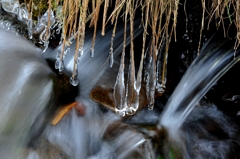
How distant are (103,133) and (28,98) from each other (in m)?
0.52

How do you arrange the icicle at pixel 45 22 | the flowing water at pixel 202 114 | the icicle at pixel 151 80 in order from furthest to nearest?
the icicle at pixel 45 22 < the icicle at pixel 151 80 < the flowing water at pixel 202 114


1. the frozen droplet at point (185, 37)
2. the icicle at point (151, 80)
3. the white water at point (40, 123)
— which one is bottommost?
the white water at point (40, 123)

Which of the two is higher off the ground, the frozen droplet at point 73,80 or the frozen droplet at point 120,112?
the frozen droplet at point 73,80

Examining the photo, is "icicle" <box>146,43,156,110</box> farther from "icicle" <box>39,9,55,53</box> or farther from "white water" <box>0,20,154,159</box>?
"icicle" <box>39,9,55,53</box>

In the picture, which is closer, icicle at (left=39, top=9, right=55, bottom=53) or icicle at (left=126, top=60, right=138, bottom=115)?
icicle at (left=126, top=60, right=138, bottom=115)

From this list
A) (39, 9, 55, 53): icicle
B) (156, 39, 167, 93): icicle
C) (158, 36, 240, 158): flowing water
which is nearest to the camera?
(158, 36, 240, 158): flowing water

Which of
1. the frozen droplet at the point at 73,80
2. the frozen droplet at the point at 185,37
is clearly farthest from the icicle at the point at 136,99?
the frozen droplet at the point at 185,37

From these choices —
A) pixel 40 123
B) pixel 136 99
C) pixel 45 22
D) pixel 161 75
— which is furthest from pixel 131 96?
pixel 45 22

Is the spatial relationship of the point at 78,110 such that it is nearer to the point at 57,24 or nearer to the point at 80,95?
the point at 80,95

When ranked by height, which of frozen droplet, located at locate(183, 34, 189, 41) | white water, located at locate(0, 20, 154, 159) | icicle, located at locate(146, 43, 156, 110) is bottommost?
white water, located at locate(0, 20, 154, 159)

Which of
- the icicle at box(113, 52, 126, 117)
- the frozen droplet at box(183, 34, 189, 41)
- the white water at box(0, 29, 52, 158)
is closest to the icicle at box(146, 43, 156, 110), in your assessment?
the icicle at box(113, 52, 126, 117)

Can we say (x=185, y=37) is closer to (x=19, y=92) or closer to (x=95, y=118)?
(x=95, y=118)

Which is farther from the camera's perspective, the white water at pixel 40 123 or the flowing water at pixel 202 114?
the flowing water at pixel 202 114

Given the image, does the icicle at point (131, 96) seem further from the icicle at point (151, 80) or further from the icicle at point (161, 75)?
the icicle at point (161, 75)
